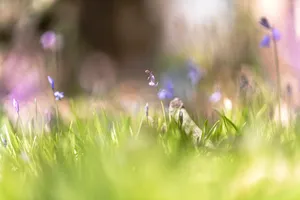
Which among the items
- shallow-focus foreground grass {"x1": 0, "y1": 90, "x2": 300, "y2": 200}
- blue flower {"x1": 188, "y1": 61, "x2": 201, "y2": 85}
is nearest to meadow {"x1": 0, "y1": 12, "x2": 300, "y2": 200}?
shallow-focus foreground grass {"x1": 0, "y1": 90, "x2": 300, "y2": 200}

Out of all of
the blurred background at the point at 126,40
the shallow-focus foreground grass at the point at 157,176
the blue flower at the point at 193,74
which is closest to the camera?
the shallow-focus foreground grass at the point at 157,176

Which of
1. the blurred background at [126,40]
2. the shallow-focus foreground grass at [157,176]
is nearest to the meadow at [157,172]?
the shallow-focus foreground grass at [157,176]

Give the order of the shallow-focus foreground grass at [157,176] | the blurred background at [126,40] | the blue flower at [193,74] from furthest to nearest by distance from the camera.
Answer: the blurred background at [126,40]
the blue flower at [193,74]
the shallow-focus foreground grass at [157,176]

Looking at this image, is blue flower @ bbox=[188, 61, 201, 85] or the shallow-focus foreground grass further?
blue flower @ bbox=[188, 61, 201, 85]

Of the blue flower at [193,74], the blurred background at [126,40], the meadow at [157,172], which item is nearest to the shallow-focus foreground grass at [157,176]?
the meadow at [157,172]

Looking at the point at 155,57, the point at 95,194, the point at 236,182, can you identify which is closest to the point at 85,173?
the point at 95,194

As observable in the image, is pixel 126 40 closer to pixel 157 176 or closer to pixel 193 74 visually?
pixel 193 74

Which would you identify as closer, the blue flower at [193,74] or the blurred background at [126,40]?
the blue flower at [193,74]

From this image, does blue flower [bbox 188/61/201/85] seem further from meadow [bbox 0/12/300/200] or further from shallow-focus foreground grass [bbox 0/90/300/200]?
shallow-focus foreground grass [bbox 0/90/300/200]

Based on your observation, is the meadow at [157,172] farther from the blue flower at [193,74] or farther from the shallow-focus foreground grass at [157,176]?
the blue flower at [193,74]

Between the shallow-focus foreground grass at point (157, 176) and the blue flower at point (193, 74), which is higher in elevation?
the blue flower at point (193, 74)
